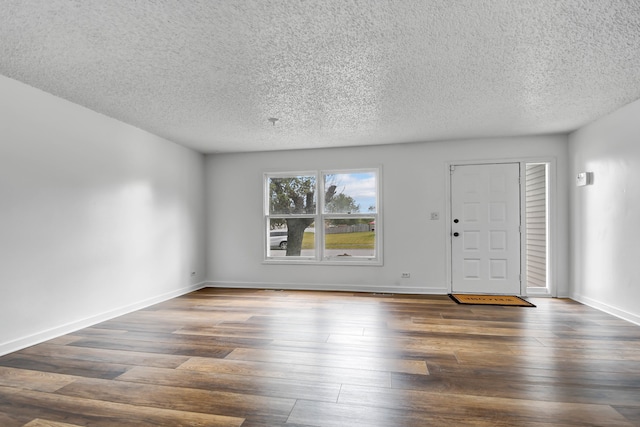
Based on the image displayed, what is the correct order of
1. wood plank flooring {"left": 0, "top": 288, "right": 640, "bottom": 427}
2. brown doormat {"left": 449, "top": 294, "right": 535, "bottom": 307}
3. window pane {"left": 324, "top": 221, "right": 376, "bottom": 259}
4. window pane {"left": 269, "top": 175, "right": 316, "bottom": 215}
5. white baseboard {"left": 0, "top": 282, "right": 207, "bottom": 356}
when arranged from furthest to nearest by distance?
window pane {"left": 269, "top": 175, "right": 316, "bottom": 215} < window pane {"left": 324, "top": 221, "right": 376, "bottom": 259} < brown doormat {"left": 449, "top": 294, "right": 535, "bottom": 307} < white baseboard {"left": 0, "top": 282, "right": 207, "bottom": 356} < wood plank flooring {"left": 0, "top": 288, "right": 640, "bottom": 427}

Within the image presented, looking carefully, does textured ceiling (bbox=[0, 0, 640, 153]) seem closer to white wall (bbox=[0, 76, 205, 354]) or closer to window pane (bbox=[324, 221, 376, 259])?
white wall (bbox=[0, 76, 205, 354])

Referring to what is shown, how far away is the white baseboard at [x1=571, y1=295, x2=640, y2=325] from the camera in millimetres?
3441

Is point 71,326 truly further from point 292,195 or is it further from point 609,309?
point 609,309

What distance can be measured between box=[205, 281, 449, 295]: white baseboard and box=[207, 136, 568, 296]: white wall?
0.02 metres

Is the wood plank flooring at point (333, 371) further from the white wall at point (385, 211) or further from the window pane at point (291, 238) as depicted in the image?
the window pane at point (291, 238)

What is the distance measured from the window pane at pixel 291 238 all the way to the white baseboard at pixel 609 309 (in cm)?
379

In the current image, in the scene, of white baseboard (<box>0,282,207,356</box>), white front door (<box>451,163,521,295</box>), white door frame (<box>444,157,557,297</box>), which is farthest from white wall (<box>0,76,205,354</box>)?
white front door (<box>451,163,521,295</box>)

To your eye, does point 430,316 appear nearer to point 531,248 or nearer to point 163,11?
point 531,248

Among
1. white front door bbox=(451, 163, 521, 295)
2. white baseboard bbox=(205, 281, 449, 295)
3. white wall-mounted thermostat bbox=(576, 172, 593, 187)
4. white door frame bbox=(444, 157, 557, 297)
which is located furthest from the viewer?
white baseboard bbox=(205, 281, 449, 295)

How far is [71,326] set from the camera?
3.33 meters

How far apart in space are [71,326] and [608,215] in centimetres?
595

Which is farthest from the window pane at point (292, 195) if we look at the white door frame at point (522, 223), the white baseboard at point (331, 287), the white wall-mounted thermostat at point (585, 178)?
the white wall-mounted thermostat at point (585, 178)

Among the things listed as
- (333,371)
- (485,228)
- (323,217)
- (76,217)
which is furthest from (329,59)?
(485,228)

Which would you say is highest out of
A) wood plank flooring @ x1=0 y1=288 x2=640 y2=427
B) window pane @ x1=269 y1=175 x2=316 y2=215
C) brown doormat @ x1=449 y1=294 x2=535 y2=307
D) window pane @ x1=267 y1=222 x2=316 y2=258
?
window pane @ x1=269 y1=175 x2=316 y2=215
